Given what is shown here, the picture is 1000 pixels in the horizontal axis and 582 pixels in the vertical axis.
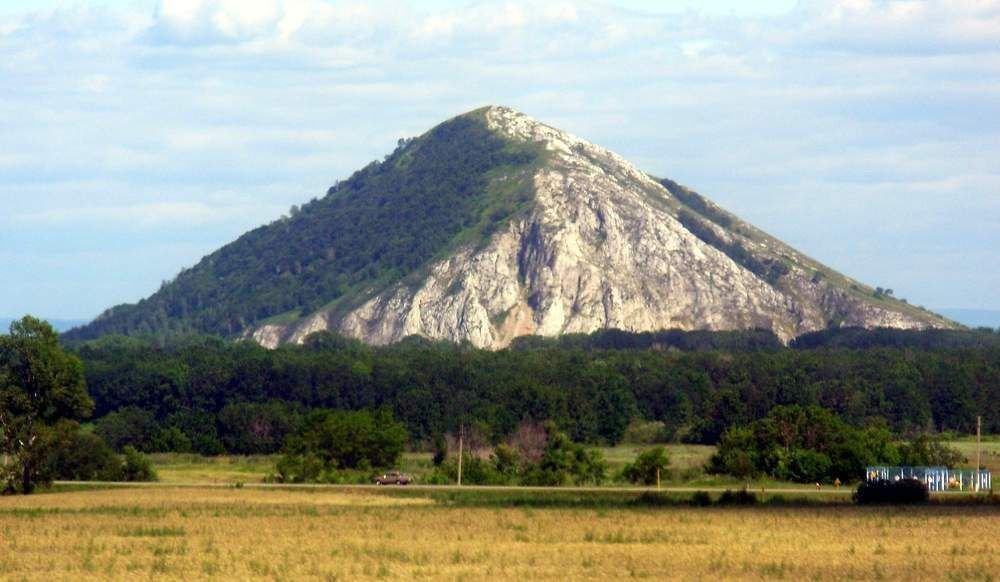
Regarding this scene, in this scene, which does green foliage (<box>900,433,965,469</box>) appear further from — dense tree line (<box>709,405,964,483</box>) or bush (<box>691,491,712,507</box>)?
bush (<box>691,491,712,507</box>)

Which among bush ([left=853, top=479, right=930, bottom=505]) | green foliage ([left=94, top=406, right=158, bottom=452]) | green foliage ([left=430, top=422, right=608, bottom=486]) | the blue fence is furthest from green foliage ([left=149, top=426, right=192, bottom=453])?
bush ([left=853, top=479, right=930, bottom=505])

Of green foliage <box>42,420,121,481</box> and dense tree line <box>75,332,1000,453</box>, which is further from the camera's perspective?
dense tree line <box>75,332,1000,453</box>

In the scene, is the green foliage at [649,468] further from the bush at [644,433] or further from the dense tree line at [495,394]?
the bush at [644,433]

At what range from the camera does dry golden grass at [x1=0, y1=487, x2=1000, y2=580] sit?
48.7 m

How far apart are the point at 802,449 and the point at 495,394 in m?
60.4

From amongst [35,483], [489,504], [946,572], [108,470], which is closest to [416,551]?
[946,572]

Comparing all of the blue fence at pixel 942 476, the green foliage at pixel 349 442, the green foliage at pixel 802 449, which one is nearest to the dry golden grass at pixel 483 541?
the blue fence at pixel 942 476

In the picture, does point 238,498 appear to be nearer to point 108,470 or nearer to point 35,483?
point 35,483

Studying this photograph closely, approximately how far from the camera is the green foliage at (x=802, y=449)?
104125 mm

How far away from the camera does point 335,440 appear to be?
115 m

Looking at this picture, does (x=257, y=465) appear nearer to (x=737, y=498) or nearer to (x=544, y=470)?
(x=544, y=470)

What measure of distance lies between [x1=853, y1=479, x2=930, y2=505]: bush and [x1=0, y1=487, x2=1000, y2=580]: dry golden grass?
Answer: 14.9ft

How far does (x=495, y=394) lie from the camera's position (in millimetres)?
166375

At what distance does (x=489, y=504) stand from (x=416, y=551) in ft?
75.7
